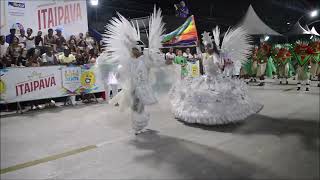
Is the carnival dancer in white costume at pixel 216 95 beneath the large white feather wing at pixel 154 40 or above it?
beneath

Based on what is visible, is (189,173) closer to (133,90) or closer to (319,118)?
(319,118)

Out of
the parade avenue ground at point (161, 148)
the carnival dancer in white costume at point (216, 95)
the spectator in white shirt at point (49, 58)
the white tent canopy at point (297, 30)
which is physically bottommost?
the parade avenue ground at point (161, 148)

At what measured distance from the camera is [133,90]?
A: 18.6 feet

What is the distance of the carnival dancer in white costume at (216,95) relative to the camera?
19.6 feet

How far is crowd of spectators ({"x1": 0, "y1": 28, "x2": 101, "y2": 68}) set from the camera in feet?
28.8

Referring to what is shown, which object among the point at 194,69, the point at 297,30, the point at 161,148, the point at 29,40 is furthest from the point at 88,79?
the point at 297,30

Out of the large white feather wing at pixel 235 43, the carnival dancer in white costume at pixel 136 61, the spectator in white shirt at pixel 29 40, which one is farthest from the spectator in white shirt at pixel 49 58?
the large white feather wing at pixel 235 43

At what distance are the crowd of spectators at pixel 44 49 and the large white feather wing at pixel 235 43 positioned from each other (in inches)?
200

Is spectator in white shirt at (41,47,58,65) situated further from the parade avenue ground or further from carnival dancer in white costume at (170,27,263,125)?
carnival dancer in white costume at (170,27,263,125)

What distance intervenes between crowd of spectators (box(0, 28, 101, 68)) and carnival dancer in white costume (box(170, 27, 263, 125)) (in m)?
4.45

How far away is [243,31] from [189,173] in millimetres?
4183

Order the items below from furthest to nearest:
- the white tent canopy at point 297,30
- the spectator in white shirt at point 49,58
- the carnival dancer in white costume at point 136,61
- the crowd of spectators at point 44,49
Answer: the white tent canopy at point 297,30
the spectator in white shirt at point 49,58
the crowd of spectators at point 44,49
the carnival dancer in white costume at point 136,61

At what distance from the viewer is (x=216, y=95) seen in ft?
19.9

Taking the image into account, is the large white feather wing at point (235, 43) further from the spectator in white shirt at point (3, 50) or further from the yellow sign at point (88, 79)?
the spectator in white shirt at point (3, 50)
